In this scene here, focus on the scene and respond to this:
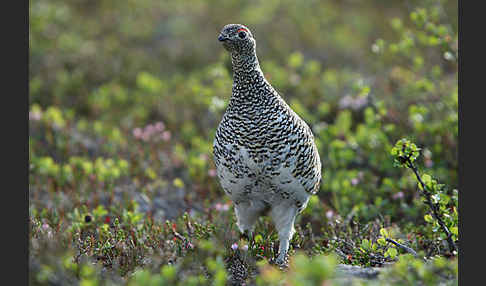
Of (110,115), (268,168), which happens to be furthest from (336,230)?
(110,115)

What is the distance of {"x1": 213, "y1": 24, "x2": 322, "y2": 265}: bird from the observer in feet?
12.8

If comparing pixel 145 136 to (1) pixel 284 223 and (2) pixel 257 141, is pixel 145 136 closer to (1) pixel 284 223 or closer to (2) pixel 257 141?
(1) pixel 284 223

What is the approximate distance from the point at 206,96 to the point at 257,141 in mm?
3087

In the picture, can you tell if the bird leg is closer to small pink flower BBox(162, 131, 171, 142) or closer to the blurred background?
the blurred background

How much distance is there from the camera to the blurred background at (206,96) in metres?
5.75

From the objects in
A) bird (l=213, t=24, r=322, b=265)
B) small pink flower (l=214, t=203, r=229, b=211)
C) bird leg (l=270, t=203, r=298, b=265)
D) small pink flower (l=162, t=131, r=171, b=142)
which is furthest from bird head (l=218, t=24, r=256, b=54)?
small pink flower (l=162, t=131, r=171, b=142)

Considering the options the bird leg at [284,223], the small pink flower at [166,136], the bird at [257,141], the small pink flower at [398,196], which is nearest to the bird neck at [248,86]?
the bird at [257,141]

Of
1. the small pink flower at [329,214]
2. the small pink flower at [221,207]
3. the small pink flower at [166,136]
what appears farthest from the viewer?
the small pink flower at [166,136]

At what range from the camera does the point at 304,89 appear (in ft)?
27.4

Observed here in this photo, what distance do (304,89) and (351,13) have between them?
464 cm

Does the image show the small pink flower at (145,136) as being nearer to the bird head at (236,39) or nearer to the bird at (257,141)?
the bird at (257,141)

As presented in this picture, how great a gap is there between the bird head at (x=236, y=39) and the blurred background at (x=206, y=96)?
159 centimetres

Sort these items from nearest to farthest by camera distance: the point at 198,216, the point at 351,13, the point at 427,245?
the point at 427,245 → the point at 198,216 → the point at 351,13

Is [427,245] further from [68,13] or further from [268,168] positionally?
[68,13]
